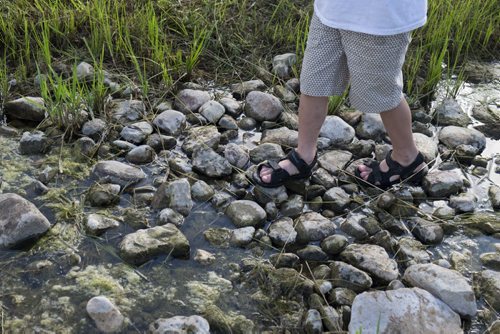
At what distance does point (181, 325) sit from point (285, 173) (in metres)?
0.86

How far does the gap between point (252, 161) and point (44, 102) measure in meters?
0.98

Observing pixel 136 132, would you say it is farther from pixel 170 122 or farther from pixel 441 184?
pixel 441 184

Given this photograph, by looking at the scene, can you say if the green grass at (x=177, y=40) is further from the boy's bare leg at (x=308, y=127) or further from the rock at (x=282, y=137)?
the boy's bare leg at (x=308, y=127)

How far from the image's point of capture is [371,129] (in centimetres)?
277

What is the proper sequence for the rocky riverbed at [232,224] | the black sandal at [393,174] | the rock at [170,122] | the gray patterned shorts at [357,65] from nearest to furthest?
1. the rocky riverbed at [232,224]
2. the gray patterned shorts at [357,65]
3. the black sandal at [393,174]
4. the rock at [170,122]

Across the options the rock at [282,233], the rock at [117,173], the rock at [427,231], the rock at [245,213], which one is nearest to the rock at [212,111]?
the rock at [117,173]

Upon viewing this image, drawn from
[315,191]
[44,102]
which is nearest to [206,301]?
[315,191]

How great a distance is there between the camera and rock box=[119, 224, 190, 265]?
198 centimetres

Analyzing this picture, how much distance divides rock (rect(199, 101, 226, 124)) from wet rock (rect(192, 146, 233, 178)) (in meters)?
0.32

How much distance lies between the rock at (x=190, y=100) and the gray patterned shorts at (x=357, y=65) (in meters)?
0.78

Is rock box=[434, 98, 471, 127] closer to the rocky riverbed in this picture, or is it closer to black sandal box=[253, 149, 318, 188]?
the rocky riverbed

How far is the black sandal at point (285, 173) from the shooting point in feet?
7.73

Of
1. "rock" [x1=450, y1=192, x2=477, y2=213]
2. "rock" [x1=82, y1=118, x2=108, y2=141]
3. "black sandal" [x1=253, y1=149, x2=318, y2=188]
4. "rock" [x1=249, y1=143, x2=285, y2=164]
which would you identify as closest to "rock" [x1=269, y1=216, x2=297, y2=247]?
"black sandal" [x1=253, y1=149, x2=318, y2=188]

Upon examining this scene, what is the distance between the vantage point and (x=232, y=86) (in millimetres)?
3072
